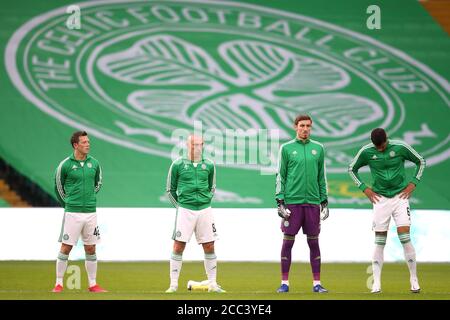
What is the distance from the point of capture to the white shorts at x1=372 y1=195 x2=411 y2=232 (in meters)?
11.5

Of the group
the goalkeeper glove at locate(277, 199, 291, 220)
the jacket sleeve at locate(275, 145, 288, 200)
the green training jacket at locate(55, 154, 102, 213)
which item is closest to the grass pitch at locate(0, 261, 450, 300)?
the goalkeeper glove at locate(277, 199, 291, 220)

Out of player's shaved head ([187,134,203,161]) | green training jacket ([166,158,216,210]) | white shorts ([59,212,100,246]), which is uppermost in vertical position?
player's shaved head ([187,134,203,161])

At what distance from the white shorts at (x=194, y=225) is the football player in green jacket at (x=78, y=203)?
1206 mm

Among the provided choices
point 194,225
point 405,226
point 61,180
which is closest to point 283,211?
point 194,225

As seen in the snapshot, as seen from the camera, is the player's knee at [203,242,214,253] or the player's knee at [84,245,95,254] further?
the player's knee at [84,245,95,254]

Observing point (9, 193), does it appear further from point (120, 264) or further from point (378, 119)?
point (378, 119)

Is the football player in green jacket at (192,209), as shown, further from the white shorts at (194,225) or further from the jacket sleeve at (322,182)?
the jacket sleeve at (322,182)

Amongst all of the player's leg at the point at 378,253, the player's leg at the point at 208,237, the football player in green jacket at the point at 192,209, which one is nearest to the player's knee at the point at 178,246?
the football player in green jacket at the point at 192,209

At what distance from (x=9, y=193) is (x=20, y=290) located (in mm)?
7867

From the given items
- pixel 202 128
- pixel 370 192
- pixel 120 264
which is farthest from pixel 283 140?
pixel 370 192

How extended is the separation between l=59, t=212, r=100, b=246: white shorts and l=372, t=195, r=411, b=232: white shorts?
12.0 feet

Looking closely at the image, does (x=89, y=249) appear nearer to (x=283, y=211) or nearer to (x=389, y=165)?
(x=283, y=211)

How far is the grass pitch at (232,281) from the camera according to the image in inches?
420

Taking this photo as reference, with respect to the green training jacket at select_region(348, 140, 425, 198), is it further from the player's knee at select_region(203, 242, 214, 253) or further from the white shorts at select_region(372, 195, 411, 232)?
the player's knee at select_region(203, 242, 214, 253)
